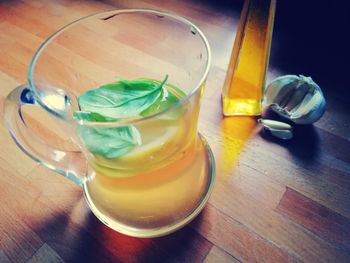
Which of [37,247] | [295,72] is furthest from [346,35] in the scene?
[37,247]

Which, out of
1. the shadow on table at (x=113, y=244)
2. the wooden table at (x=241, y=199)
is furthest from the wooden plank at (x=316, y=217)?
the shadow on table at (x=113, y=244)

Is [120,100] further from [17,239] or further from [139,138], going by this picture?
[17,239]

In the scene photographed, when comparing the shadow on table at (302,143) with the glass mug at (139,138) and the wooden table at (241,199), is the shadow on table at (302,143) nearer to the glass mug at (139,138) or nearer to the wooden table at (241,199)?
the wooden table at (241,199)

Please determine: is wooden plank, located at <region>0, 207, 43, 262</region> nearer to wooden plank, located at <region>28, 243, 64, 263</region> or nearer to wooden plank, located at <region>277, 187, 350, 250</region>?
wooden plank, located at <region>28, 243, 64, 263</region>

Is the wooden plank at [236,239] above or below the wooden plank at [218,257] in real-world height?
above

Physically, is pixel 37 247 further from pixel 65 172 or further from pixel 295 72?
pixel 295 72

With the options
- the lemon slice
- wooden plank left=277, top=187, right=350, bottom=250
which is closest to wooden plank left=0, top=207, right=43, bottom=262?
the lemon slice

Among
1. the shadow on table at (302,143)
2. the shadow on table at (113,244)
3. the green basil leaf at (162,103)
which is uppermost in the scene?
the green basil leaf at (162,103)

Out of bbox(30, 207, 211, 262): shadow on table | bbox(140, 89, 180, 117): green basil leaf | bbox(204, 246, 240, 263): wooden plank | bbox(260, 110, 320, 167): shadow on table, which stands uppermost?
bbox(140, 89, 180, 117): green basil leaf

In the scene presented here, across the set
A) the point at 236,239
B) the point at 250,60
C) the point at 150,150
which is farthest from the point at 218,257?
the point at 250,60
